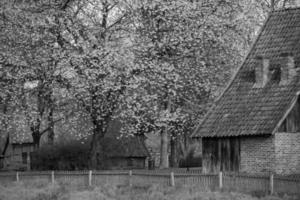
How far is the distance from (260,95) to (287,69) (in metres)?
1.79

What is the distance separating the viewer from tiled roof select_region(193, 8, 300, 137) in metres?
31.5

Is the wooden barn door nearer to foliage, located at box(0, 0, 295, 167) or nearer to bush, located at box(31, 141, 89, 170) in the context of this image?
foliage, located at box(0, 0, 295, 167)

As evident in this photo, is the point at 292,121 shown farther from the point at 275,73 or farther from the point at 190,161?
the point at 190,161

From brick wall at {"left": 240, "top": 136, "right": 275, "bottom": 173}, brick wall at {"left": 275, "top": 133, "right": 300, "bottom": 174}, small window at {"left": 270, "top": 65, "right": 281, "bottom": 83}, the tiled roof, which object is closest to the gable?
brick wall at {"left": 275, "top": 133, "right": 300, "bottom": 174}

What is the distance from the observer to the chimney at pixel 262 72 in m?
33.1

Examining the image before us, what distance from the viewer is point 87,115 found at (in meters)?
41.2

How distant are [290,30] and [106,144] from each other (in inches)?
879

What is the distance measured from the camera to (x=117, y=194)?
28.2m

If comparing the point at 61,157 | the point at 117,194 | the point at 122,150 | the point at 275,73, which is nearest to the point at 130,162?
the point at 122,150

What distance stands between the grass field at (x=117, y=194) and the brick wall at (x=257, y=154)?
4.84 meters

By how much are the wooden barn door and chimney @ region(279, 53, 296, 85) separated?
11.7ft

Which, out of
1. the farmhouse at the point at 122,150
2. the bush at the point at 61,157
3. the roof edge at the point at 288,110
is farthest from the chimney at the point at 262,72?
the farmhouse at the point at 122,150

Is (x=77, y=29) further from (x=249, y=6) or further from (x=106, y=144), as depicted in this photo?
(x=106, y=144)

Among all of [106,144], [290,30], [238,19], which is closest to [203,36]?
[238,19]
